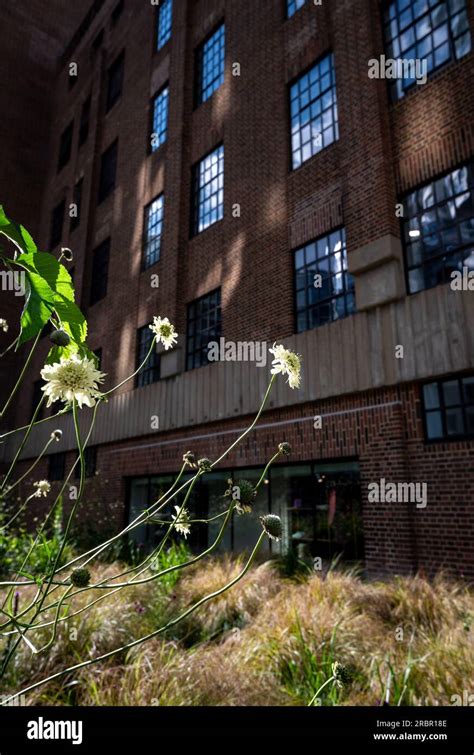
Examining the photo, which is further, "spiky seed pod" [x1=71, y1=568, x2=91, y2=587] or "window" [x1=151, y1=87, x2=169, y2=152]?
"window" [x1=151, y1=87, x2=169, y2=152]

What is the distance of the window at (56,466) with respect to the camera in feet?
68.6

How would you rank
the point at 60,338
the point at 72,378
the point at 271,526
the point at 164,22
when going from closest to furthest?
the point at 60,338
the point at 72,378
the point at 271,526
the point at 164,22

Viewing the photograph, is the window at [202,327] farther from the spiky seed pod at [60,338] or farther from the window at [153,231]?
the spiky seed pod at [60,338]

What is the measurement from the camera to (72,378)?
127cm

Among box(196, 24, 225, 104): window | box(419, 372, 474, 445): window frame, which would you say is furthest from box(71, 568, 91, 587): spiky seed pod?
box(196, 24, 225, 104): window

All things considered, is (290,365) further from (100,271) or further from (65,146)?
(65,146)

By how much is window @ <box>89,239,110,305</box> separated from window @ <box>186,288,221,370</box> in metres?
6.98

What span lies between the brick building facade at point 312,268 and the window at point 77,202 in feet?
15.4

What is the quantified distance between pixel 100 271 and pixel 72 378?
2124 cm

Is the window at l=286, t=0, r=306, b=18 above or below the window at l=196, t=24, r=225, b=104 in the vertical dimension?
below

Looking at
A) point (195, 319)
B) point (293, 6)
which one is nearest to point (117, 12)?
point (293, 6)

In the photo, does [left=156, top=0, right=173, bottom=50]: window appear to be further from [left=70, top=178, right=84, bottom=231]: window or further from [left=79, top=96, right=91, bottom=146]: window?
[left=70, top=178, right=84, bottom=231]: window

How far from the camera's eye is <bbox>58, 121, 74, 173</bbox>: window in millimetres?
26666

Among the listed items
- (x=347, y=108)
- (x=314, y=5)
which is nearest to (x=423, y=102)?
(x=347, y=108)
